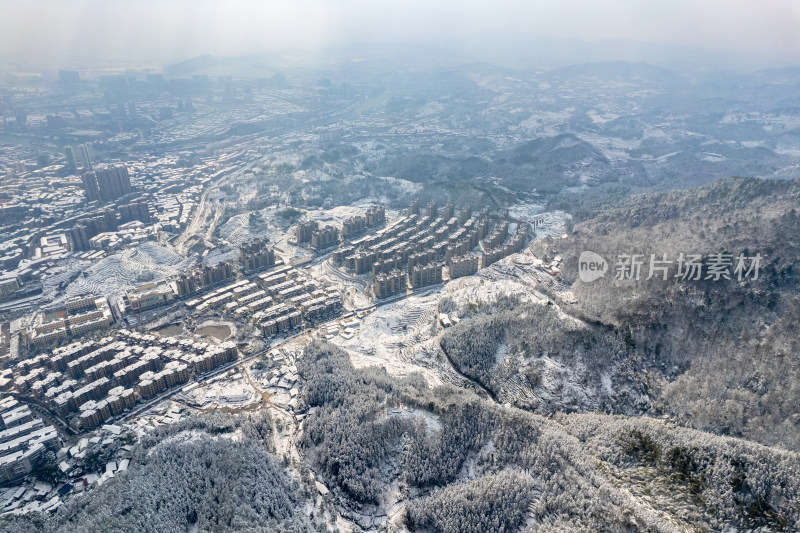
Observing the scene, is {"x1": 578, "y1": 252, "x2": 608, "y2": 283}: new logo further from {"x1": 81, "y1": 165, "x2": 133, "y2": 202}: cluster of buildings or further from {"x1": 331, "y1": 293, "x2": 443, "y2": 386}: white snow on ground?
{"x1": 81, "y1": 165, "x2": 133, "y2": 202}: cluster of buildings

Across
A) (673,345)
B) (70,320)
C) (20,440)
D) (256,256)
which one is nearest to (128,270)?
(70,320)

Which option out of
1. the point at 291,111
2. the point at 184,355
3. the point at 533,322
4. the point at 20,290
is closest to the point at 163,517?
the point at 184,355

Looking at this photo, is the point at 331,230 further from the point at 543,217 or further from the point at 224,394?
the point at 543,217

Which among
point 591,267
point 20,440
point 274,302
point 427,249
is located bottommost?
point 20,440

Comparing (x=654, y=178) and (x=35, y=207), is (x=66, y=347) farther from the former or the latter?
(x=654, y=178)

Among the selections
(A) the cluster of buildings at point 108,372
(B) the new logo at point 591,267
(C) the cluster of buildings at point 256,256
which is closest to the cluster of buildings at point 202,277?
(C) the cluster of buildings at point 256,256

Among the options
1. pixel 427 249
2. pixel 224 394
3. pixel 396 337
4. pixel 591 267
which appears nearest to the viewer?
pixel 224 394

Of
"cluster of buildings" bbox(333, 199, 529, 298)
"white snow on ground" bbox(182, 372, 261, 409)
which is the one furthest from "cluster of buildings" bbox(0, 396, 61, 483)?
"cluster of buildings" bbox(333, 199, 529, 298)

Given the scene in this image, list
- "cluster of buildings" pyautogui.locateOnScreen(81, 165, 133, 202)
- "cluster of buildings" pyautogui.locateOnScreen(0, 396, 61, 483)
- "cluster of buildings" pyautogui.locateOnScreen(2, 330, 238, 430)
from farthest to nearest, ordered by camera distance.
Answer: "cluster of buildings" pyautogui.locateOnScreen(81, 165, 133, 202) < "cluster of buildings" pyautogui.locateOnScreen(2, 330, 238, 430) < "cluster of buildings" pyautogui.locateOnScreen(0, 396, 61, 483)
